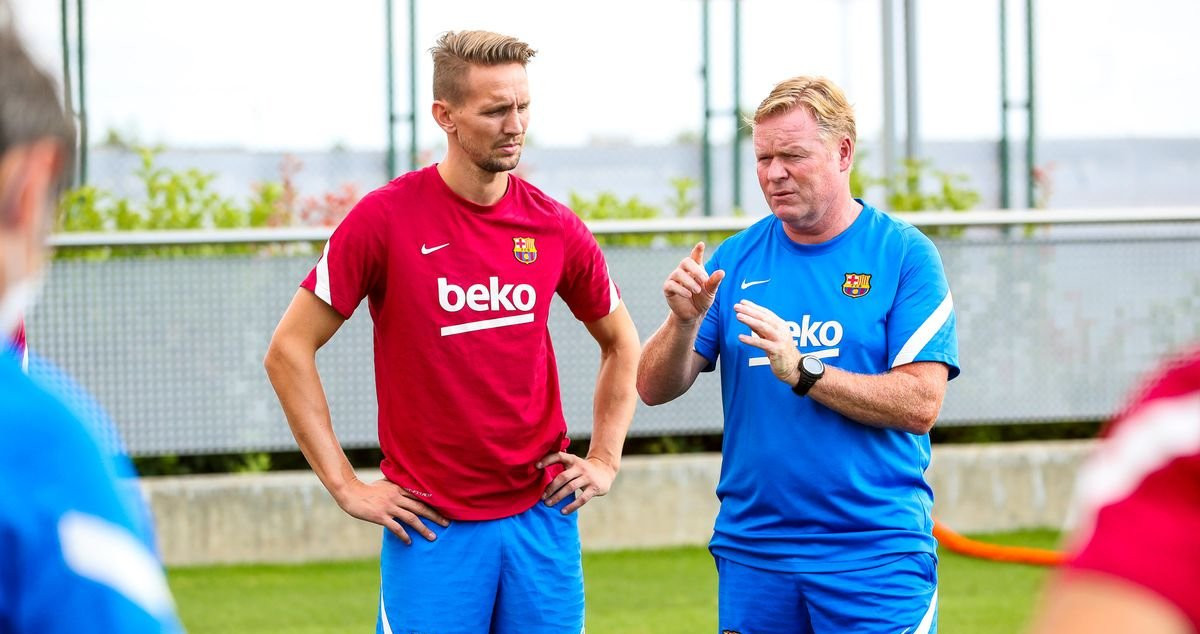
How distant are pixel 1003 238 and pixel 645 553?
2.96 meters

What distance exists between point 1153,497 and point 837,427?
98.2 inches

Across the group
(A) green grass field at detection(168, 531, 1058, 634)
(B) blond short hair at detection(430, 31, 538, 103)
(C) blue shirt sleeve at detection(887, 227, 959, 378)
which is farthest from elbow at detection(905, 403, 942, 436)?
(A) green grass field at detection(168, 531, 1058, 634)

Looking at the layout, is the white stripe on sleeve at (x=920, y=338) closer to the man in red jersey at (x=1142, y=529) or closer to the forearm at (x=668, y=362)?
the forearm at (x=668, y=362)

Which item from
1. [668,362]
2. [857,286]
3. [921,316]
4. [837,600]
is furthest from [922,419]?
[668,362]

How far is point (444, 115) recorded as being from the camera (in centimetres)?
379

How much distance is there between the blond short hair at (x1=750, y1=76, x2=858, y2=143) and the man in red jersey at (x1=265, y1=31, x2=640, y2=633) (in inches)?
28.2

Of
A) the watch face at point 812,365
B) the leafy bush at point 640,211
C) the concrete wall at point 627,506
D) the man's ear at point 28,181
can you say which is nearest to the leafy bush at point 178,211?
the concrete wall at point 627,506

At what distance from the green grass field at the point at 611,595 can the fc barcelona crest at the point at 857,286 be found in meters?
2.91

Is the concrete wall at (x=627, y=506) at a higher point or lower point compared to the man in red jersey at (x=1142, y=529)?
lower

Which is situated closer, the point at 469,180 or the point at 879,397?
the point at 879,397

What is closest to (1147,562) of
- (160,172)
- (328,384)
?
(328,384)

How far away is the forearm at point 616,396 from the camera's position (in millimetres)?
4133

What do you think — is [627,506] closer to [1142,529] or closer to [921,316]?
[921,316]

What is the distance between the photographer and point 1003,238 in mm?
7984
